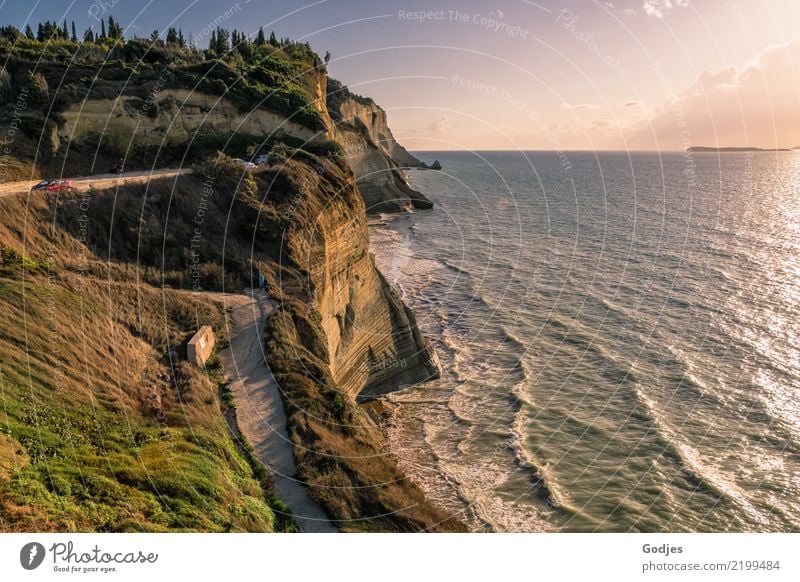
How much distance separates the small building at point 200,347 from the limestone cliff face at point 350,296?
6.02 metres

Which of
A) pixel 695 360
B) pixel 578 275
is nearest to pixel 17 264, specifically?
pixel 695 360

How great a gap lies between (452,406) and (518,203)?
78.7 meters

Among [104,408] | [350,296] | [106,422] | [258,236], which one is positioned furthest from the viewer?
[350,296]

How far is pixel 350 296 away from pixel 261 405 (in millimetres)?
13525

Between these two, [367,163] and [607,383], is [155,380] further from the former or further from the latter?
[367,163]

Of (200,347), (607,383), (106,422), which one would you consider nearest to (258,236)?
(200,347)

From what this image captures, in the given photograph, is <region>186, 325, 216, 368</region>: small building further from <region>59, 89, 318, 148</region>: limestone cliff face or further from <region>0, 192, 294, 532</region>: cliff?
<region>59, 89, 318, 148</region>: limestone cliff face

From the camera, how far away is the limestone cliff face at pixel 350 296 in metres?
28.1

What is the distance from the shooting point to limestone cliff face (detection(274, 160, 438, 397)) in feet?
92.1

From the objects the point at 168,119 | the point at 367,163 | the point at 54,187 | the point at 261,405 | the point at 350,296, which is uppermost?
the point at 367,163

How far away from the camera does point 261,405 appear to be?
18.4m

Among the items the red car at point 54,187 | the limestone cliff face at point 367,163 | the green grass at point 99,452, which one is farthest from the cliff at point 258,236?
the limestone cliff face at point 367,163

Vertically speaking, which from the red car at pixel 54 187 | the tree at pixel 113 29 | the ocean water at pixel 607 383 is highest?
the tree at pixel 113 29

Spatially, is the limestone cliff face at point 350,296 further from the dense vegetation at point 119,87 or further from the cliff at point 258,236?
the dense vegetation at point 119,87
